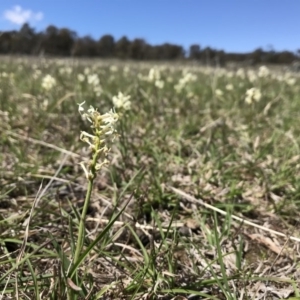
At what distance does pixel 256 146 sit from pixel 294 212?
947mm

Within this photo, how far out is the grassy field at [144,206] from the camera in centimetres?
139

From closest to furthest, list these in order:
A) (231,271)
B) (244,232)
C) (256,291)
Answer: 1. (256,291)
2. (231,271)
3. (244,232)

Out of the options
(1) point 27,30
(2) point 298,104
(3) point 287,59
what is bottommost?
(3) point 287,59

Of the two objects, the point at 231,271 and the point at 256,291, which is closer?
the point at 256,291

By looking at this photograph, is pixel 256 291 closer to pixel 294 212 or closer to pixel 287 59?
pixel 294 212

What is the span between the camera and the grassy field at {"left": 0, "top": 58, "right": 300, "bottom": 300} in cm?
139

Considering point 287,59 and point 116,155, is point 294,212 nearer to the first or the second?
point 116,155

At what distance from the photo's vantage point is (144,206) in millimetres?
2133

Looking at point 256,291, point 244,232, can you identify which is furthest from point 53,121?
point 256,291

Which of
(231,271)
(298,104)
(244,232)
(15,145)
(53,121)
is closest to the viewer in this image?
(231,271)

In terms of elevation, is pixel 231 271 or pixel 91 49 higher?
pixel 231 271

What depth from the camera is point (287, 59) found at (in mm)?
36781

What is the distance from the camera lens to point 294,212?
2230mm

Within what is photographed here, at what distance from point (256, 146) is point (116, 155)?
1.07 m
